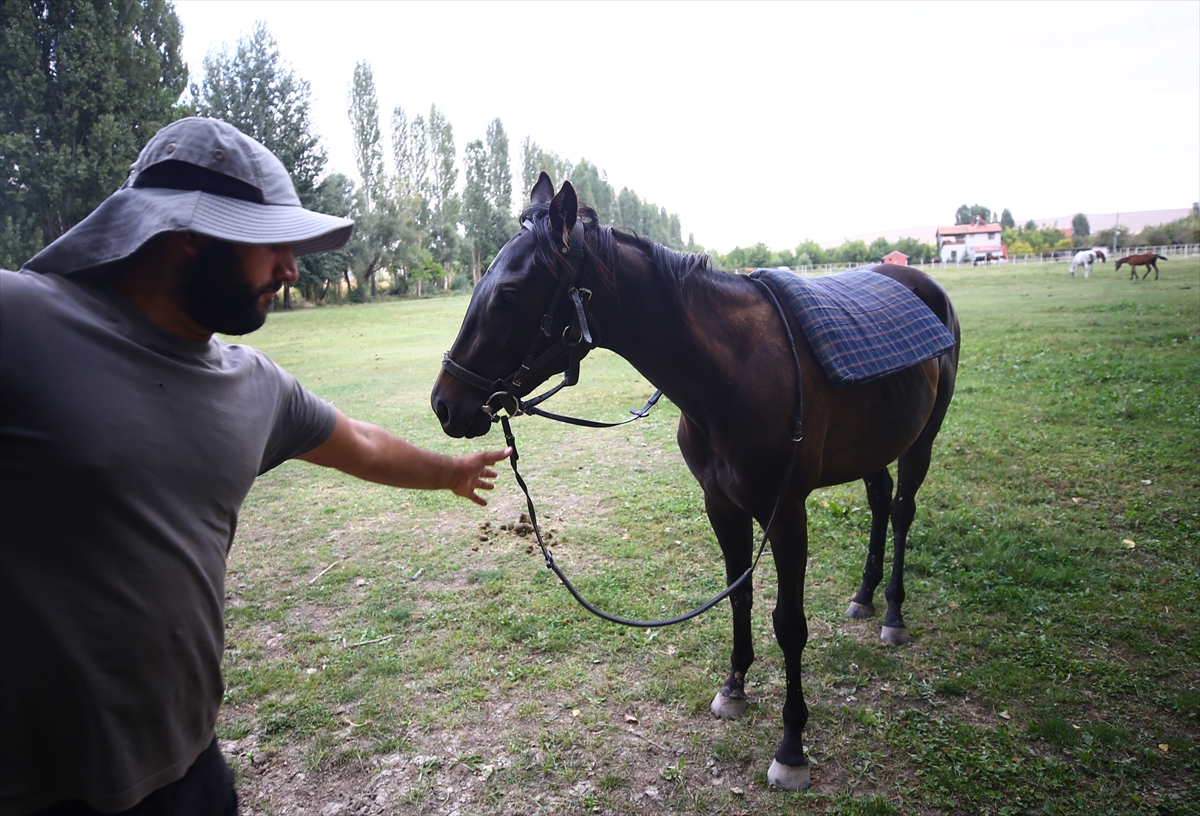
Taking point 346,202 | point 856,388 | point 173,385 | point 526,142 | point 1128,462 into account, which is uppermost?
point 526,142

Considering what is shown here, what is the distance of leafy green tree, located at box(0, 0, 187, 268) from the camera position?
16.7 metres

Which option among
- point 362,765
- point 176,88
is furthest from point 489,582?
point 176,88

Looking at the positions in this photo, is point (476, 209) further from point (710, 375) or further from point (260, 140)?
point (710, 375)

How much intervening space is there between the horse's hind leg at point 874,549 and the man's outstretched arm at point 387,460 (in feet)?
9.98

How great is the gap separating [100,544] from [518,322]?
1.61 meters

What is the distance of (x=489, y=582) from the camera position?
15.7 feet

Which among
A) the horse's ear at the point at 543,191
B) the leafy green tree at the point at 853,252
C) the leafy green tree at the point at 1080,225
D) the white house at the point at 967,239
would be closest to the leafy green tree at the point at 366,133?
the horse's ear at the point at 543,191

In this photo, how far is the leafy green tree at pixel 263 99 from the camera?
1182 inches

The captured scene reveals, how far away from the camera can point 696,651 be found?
385 centimetres

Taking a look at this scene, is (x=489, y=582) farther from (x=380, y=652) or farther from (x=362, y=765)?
(x=362, y=765)

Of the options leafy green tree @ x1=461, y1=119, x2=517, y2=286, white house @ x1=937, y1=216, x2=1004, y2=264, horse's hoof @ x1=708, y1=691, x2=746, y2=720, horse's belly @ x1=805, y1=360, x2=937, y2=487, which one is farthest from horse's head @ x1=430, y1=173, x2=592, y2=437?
white house @ x1=937, y1=216, x2=1004, y2=264

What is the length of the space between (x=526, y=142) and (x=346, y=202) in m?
12.5

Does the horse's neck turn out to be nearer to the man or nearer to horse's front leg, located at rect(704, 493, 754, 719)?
horse's front leg, located at rect(704, 493, 754, 719)

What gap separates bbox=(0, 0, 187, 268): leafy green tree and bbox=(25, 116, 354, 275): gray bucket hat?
63.3 ft
